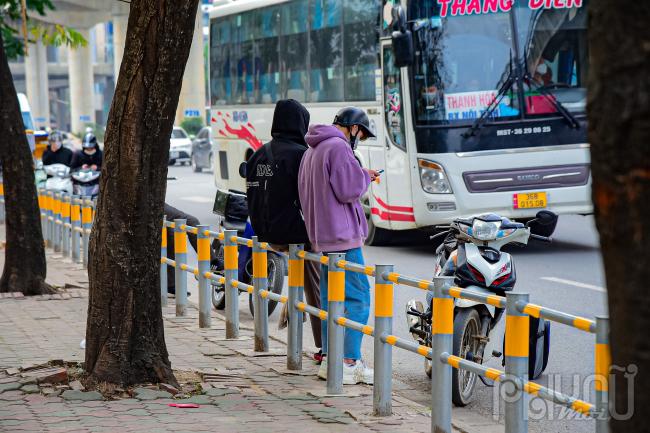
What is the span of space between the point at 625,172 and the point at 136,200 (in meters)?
5.39

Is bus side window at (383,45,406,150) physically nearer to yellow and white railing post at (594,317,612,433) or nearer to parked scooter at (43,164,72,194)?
parked scooter at (43,164,72,194)

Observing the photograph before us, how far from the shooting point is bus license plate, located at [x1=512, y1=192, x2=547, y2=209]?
49.8 ft

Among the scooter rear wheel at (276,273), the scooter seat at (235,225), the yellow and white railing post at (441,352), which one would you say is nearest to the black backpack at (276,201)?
the yellow and white railing post at (441,352)

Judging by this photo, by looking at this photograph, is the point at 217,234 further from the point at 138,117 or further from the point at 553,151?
the point at 553,151

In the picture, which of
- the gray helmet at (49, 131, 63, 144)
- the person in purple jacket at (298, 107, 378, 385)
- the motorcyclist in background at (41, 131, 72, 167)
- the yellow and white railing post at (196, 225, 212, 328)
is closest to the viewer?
the person in purple jacket at (298, 107, 378, 385)

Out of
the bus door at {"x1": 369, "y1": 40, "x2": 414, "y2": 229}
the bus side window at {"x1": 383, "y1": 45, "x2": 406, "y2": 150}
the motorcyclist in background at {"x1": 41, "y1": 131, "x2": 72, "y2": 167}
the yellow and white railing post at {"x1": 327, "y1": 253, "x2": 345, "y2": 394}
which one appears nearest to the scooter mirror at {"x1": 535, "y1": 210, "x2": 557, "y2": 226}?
the yellow and white railing post at {"x1": 327, "y1": 253, "x2": 345, "y2": 394}

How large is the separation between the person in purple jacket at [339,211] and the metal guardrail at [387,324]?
0.18m

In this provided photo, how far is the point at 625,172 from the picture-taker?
7.25 ft

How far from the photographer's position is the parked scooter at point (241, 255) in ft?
35.1

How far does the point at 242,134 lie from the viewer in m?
21.9

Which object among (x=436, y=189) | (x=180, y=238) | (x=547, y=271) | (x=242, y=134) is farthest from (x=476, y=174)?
(x=242, y=134)

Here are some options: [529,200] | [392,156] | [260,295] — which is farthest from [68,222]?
[260,295]

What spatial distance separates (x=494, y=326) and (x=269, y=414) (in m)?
1.59

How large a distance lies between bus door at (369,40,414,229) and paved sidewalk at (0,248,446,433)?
6277 mm
